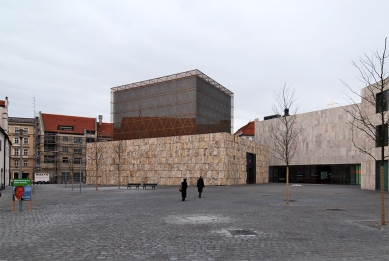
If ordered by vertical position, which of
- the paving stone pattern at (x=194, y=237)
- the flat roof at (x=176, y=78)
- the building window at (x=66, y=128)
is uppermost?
the flat roof at (x=176, y=78)

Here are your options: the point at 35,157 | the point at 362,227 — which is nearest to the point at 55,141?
the point at 35,157

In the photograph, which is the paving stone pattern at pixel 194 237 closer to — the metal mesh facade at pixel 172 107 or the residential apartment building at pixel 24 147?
the metal mesh facade at pixel 172 107

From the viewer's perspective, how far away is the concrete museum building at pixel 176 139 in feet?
155

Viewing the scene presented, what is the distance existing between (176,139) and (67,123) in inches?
2168

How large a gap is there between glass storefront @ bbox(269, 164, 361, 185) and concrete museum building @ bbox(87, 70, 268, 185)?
6.08m

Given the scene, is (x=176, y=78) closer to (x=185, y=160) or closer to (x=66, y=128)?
(x=185, y=160)

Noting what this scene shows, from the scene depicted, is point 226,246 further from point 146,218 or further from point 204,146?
point 204,146

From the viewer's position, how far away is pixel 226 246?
8508mm

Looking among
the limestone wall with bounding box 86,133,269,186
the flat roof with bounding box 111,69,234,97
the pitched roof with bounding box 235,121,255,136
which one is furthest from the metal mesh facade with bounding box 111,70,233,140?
the pitched roof with bounding box 235,121,255,136

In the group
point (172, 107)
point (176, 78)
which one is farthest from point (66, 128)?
point (176, 78)

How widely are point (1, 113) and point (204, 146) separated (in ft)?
93.1

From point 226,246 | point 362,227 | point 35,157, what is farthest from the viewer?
point 35,157

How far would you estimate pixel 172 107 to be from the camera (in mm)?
57156

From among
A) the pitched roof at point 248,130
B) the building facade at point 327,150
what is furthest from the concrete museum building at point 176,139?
the pitched roof at point 248,130
